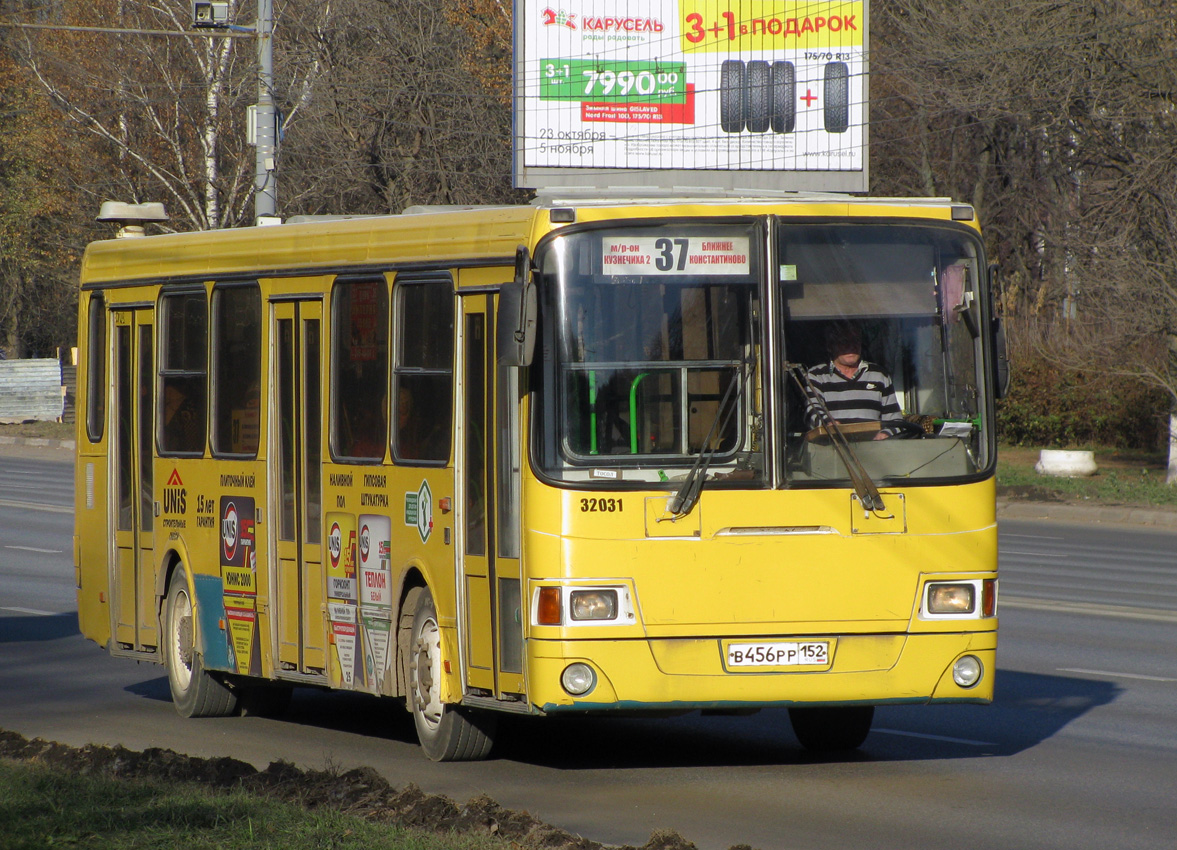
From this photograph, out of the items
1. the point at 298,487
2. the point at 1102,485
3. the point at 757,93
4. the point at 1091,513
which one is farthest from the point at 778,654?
the point at 757,93

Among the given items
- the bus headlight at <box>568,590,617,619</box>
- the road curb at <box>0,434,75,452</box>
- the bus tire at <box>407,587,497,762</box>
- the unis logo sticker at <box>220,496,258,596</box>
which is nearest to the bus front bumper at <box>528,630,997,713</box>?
the bus headlight at <box>568,590,617,619</box>

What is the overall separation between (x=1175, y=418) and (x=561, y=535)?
25.0 metres

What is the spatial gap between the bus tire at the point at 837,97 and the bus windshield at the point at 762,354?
82.9 ft

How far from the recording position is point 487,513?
840 centimetres

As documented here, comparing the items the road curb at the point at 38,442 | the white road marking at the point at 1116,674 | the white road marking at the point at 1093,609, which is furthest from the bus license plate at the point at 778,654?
the road curb at the point at 38,442

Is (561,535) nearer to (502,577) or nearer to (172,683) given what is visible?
(502,577)

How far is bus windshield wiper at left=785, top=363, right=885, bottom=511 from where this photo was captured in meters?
8.16

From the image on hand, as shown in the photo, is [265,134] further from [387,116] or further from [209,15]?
[387,116]

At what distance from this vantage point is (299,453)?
10.0 metres

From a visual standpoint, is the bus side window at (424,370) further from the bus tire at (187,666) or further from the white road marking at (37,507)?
the white road marking at (37,507)

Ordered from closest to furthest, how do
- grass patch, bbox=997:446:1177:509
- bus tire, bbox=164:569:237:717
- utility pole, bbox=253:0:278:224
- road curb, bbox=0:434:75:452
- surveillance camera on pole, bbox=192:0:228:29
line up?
bus tire, bbox=164:569:237:717
utility pole, bbox=253:0:278:224
surveillance camera on pole, bbox=192:0:228:29
grass patch, bbox=997:446:1177:509
road curb, bbox=0:434:75:452

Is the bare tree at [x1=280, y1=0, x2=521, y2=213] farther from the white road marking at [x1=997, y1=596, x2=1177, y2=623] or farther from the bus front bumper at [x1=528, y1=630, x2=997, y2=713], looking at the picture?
the bus front bumper at [x1=528, y1=630, x2=997, y2=713]

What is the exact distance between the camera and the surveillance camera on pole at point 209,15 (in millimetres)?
23719

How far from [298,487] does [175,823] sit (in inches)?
139
